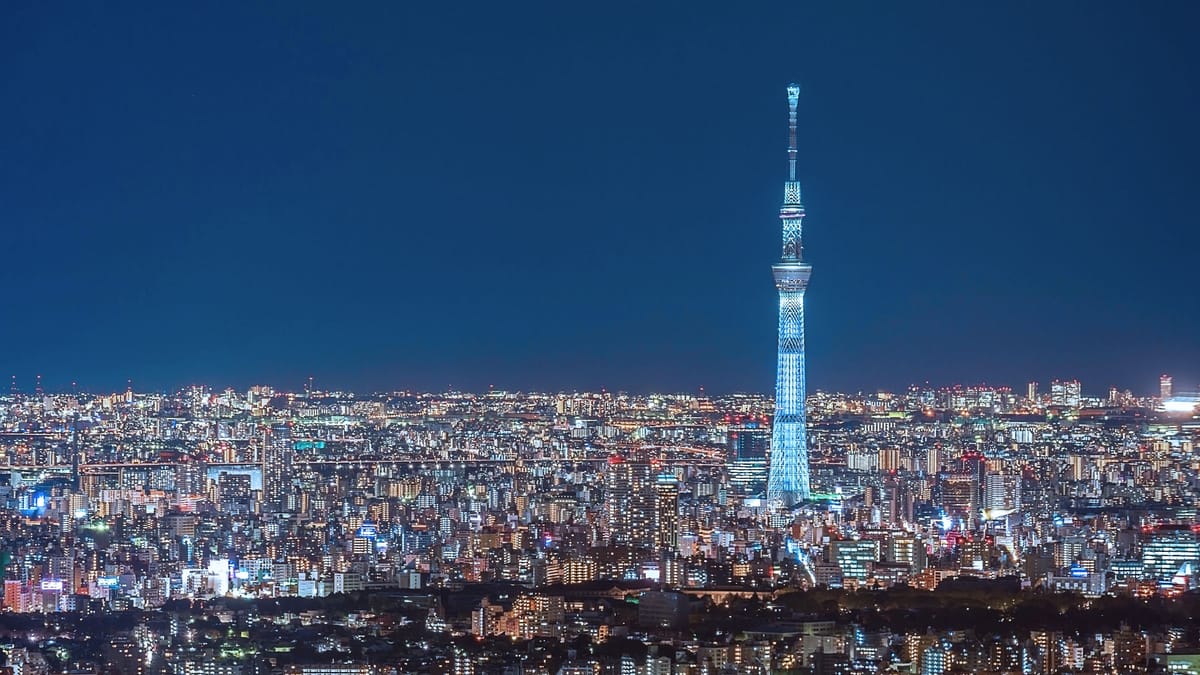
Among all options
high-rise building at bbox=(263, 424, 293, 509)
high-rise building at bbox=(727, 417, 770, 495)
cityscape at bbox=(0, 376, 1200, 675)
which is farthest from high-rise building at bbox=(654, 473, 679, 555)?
high-rise building at bbox=(263, 424, 293, 509)

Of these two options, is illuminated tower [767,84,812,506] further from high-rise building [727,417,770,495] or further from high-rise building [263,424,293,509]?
high-rise building [263,424,293,509]

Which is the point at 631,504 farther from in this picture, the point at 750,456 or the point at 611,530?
the point at 750,456

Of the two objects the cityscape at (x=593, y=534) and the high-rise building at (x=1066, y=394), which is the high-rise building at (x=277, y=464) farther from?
the high-rise building at (x=1066, y=394)

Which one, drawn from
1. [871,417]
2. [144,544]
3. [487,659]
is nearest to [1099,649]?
[487,659]

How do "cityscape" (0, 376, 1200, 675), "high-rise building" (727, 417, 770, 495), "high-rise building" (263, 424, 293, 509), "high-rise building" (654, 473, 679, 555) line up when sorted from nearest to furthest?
"cityscape" (0, 376, 1200, 675), "high-rise building" (654, 473, 679, 555), "high-rise building" (263, 424, 293, 509), "high-rise building" (727, 417, 770, 495)

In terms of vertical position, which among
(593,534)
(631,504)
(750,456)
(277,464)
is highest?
(750,456)

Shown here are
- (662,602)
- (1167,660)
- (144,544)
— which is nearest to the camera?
(1167,660)

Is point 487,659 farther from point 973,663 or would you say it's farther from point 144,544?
point 144,544

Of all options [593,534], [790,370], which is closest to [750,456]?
[790,370]
